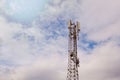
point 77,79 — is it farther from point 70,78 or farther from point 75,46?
point 75,46

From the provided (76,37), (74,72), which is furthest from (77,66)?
(76,37)

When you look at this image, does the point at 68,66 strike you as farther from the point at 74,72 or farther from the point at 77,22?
the point at 77,22

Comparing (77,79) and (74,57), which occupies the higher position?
(74,57)

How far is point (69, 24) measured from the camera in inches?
3558

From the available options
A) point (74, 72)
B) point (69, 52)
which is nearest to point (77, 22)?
point (69, 52)

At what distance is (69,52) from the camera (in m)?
89.5

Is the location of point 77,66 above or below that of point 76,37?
below

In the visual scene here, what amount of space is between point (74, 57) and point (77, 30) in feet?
30.4

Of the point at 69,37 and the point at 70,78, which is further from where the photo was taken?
the point at 69,37

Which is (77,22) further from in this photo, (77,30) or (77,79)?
(77,79)

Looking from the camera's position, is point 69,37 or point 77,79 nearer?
point 77,79

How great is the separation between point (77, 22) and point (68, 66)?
1505 centimetres

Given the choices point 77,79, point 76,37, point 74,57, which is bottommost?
point 77,79

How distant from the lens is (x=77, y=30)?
9044cm
